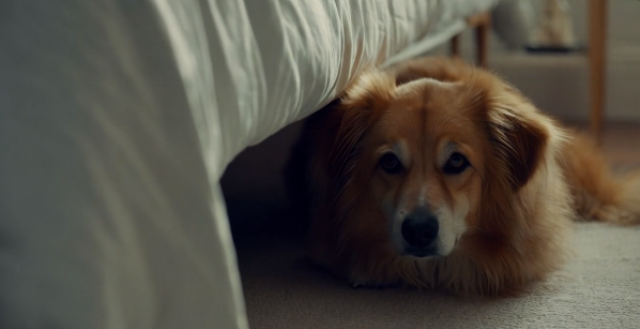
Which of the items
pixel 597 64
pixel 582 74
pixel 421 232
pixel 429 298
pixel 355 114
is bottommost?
pixel 582 74

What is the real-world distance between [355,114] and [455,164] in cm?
22

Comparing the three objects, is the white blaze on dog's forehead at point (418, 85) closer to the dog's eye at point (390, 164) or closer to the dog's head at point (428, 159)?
the dog's head at point (428, 159)

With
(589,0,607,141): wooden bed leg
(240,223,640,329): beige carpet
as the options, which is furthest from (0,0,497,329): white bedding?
(589,0,607,141): wooden bed leg

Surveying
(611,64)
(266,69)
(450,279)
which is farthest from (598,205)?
(611,64)

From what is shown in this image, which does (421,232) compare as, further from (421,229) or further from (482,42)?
(482,42)

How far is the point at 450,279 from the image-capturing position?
140cm

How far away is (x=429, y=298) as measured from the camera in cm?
136

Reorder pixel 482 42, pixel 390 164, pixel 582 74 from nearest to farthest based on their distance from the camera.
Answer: pixel 390 164 → pixel 482 42 → pixel 582 74

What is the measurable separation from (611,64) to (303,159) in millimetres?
2313

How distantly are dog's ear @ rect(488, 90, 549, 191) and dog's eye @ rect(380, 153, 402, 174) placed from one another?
0.64 ft

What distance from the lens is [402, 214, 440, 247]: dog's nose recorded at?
127cm

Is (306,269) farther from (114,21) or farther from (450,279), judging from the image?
(114,21)

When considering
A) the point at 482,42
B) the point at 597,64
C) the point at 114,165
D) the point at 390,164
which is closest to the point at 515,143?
the point at 390,164

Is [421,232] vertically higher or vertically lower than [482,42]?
higher
